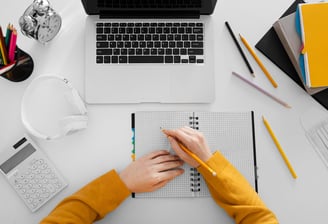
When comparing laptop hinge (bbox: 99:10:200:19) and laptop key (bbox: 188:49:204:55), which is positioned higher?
laptop hinge (bbox: 99:10:200:19)

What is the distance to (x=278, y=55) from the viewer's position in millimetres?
965

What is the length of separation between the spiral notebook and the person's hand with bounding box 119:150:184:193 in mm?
24

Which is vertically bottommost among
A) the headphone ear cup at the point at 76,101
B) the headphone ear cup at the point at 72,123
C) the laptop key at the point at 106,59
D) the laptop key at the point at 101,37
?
the headphone ear cup at the point at 72,123

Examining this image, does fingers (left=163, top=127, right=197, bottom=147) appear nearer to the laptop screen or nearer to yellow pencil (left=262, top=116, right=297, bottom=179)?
yellow pencil (left=262, top=116, right=297, bottom=179)

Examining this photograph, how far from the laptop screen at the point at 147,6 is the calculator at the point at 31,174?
0.39 meters

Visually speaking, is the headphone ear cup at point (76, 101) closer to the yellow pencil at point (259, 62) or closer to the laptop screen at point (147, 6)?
the laptop screen at point (147, 6)

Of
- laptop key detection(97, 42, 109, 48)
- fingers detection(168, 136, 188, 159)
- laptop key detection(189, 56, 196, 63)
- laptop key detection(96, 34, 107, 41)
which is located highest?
laptop key detection(96, 34, 107, 41)

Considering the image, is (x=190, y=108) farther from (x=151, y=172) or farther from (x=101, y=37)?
(x=101, y=37)

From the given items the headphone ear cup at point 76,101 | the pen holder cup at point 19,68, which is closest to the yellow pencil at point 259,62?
the headphone ear cup at point 76,101

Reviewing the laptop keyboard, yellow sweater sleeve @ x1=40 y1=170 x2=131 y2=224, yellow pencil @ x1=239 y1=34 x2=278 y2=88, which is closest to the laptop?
the laptop keyboard

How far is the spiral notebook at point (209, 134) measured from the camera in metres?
0.93

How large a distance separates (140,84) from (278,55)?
Result: 375 mm

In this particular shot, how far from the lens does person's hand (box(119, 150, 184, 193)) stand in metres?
0.90

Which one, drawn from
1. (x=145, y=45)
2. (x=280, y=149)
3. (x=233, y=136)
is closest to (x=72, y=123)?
(x=145, y=45)
